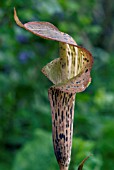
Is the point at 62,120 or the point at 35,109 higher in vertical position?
the point at 35,109

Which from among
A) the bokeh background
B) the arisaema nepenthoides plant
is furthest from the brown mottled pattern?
the bokeh background

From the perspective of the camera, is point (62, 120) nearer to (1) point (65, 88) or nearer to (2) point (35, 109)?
(1) point (65, 88)

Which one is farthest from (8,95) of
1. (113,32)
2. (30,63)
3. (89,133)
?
(113,32)

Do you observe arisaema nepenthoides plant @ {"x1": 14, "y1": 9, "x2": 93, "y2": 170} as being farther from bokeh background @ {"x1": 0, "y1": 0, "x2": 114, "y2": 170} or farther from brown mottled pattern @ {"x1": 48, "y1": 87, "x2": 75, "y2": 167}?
bokeh background @ {"x1": 0, "y1": 0, "x2": 114, "y2": 170}

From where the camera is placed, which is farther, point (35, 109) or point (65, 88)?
point (35, 109)

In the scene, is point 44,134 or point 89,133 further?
point 89,133

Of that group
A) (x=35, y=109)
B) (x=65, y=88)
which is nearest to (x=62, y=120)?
(x=65, y=88)

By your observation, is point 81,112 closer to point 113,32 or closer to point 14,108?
point 14,108
